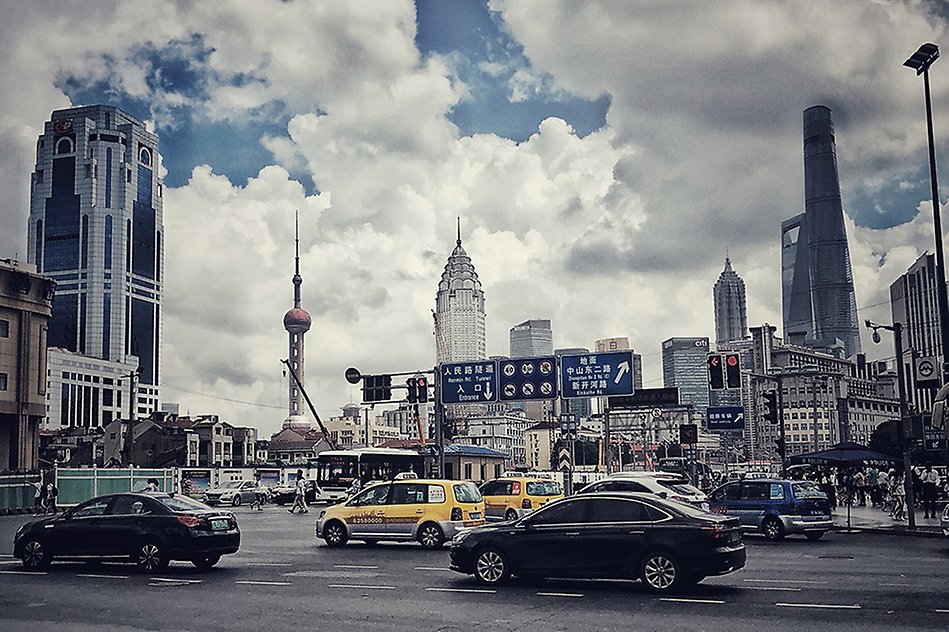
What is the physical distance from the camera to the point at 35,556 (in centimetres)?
1997

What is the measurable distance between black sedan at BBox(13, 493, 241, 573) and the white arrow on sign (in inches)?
1265

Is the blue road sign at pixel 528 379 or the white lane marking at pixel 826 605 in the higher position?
the blue road sign at pixel 528 379

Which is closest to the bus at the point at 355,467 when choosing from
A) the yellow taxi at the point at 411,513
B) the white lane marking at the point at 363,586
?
the yellow taxi at the point at 411,513

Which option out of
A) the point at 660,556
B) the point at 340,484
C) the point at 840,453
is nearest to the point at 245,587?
the point at 660,556

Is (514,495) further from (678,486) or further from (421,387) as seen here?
(421,387)

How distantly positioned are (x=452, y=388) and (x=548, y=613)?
130 feet

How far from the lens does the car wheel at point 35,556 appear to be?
1992 centimetres

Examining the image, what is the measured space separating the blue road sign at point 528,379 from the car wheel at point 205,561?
103 ft

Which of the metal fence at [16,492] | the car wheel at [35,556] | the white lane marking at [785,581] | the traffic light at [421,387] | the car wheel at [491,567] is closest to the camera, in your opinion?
the car wheel at [491,567]

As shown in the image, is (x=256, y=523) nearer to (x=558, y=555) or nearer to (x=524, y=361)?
(x=524, y=361)

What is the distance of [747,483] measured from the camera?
93.8 feet

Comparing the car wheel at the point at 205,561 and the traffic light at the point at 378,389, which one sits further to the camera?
the traffic light at the point at 378,389

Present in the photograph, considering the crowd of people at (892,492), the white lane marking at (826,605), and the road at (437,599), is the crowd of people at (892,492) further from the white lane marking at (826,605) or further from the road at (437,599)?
the white lane marking at (826,605)

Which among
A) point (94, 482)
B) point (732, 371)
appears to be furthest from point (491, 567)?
point (94, 482)
